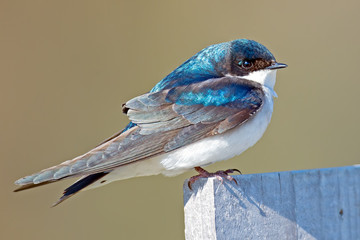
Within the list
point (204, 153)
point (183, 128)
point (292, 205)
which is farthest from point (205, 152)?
point (292, 205)

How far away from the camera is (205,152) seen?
202 cm

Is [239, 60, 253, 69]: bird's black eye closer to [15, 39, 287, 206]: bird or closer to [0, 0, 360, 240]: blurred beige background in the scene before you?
[15, 39, 287, 206]: bird

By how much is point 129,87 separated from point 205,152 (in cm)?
173

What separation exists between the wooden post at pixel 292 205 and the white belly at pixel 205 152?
60 cm

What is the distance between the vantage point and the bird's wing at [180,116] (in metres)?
2.01

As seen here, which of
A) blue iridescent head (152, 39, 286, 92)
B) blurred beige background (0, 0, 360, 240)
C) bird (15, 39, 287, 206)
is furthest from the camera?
blurred beige background (0, 0, 360, 240)

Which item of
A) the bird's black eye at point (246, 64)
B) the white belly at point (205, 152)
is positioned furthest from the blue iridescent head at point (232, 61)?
the white belly at point (205, 152)

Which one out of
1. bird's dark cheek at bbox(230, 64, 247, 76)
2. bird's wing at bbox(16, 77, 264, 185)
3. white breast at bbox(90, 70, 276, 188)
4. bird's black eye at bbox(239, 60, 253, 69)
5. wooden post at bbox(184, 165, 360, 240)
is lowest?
wooden post at bbox(184, 165, 360, 240)

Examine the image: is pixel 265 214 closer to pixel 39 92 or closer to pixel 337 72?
pixel 39 92

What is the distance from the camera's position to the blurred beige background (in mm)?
3559

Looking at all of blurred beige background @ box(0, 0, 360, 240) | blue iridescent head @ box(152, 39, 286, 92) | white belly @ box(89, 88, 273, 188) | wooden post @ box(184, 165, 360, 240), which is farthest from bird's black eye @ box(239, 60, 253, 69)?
blurred beige background @ box(0, 0, 360, 240)

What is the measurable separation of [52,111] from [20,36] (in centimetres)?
49

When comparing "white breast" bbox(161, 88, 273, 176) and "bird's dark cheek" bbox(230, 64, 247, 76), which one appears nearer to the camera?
"white breast" bbox(161, 88, 273, 176)

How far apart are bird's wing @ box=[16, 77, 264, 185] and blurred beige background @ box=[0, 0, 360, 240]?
137 cm
